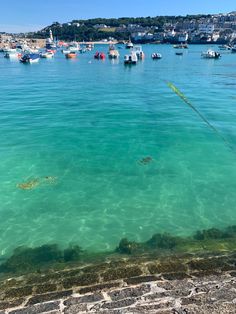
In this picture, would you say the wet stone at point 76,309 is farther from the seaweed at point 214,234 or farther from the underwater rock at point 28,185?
the underwater rock at point 28,185

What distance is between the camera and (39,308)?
9.78 metres

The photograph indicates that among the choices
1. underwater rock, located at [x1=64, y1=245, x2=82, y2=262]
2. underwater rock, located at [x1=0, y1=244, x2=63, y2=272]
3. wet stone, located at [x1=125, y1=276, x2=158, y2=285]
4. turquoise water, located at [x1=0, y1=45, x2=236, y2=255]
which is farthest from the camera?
turquoise water, located at [x1=0, y1=45, x2=236, y2=255]

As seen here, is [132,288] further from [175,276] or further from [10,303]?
[10,303]

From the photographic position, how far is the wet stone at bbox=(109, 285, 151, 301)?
32.6 feet

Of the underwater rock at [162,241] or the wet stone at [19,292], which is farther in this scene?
the underwater rock at [162,241]

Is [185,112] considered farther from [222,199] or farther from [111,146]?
[222,199]

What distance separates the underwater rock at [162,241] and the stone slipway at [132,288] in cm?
177

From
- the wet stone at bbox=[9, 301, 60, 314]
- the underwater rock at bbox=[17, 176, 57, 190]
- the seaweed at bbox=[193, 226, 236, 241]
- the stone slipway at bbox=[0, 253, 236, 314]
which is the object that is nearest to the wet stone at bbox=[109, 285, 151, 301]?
the stone slipway at bbox=[0, 253, 236, 314]

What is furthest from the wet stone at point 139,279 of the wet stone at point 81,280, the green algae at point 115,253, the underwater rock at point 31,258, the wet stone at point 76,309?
the underwater rock at point 31,258

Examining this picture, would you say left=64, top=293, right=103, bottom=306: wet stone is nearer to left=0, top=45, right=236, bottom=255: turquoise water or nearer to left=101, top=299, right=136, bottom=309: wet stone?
left=101, top=299, right=136, bottom=309: wet stone

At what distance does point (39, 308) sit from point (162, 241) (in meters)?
7.19

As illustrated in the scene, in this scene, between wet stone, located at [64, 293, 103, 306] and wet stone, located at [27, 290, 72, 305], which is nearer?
wet stone, located at [64, 293, 103, 306]

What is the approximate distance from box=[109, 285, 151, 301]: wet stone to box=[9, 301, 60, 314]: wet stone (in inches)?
74.3

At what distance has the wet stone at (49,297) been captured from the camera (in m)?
10.2
